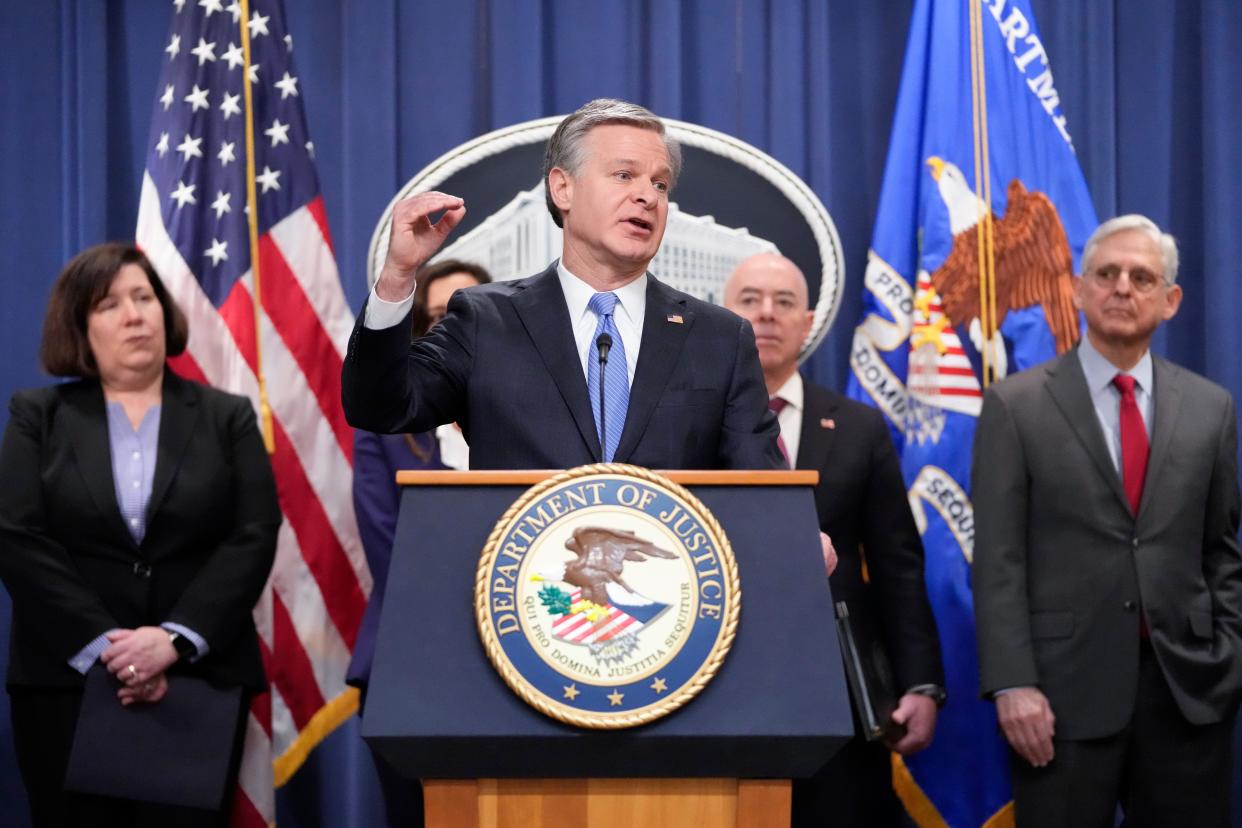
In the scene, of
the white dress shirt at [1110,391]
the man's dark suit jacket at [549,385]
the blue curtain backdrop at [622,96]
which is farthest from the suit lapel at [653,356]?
the blue curtain backdrop at [622,96]

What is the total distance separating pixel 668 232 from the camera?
4.06 metres

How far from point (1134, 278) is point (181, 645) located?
91.9 inches

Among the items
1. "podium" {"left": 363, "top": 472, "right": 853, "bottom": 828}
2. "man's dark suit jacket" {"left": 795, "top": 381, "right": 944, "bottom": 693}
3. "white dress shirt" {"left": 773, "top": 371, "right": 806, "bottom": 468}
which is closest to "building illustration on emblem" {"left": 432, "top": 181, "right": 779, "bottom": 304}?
"white dress shirt" {"left": 773, "top": 371, "right": 806, "bottom": 468}

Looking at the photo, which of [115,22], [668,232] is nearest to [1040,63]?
[668,232]

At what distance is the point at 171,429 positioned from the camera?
330 cm

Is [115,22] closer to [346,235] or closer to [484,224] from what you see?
[346,235]

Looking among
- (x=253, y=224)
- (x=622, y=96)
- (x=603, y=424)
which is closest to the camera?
(x=603, y=424)

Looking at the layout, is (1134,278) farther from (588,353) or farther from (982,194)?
(588,353)

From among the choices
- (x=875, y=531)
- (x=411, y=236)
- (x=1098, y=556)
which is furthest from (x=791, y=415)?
(x=411, y=236)

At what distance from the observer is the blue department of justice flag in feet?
12.5

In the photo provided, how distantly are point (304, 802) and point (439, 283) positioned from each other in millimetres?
1689

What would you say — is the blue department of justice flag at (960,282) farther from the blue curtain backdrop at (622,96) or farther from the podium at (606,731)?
the podium at (606,731)

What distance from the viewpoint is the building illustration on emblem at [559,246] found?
4.02m

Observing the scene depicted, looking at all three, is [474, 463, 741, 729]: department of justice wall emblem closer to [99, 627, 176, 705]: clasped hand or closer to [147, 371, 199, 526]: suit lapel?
[99, 627, 176, 705]: clasped hand
